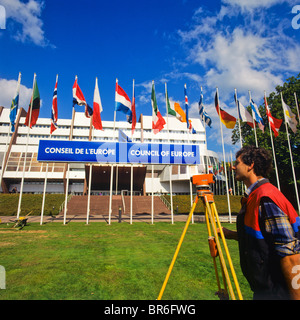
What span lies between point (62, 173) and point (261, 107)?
3902cm

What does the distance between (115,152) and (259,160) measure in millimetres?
13770

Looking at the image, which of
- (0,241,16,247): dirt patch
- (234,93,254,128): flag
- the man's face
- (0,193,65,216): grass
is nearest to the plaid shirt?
the man's face

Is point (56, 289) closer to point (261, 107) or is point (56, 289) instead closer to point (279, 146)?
point (279, 146)

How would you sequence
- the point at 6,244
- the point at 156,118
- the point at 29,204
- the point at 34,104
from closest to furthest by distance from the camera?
the point at 6,244 < the point at 34,104 < the point at 156,118 < the point at 29,204

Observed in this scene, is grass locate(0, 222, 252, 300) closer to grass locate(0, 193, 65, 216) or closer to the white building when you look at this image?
grass locate(0, 193, 65, 216)

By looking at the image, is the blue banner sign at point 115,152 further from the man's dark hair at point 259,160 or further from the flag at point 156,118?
the man's dark hair at point 259,160

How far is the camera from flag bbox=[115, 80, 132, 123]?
15.9 m

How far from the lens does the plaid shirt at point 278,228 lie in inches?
62.2

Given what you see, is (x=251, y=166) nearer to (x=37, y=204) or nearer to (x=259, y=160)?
(x=259, y=160)

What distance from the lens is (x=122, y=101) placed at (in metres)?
16.0

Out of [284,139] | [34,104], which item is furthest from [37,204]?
[284,139]

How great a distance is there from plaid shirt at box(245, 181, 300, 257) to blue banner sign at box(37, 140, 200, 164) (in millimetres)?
13951

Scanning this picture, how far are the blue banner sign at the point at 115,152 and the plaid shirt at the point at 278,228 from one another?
549 inches
